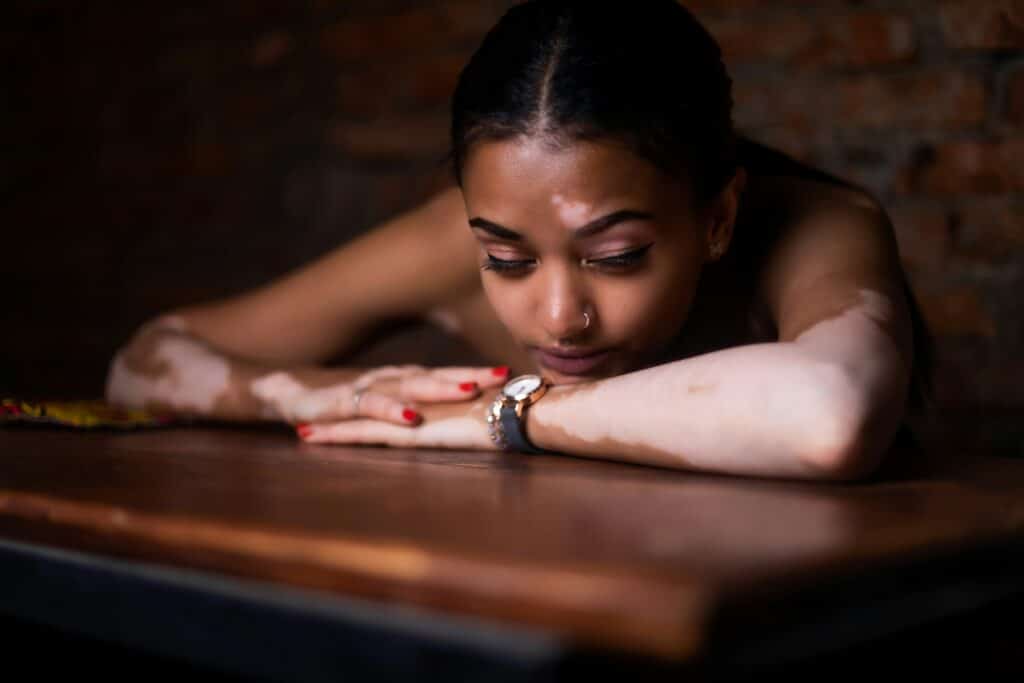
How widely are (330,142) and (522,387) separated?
5.38 ft

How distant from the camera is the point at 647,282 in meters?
1.29

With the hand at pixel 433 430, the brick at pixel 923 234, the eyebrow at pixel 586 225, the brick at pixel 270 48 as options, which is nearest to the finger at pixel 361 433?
the hand at pixel 433 430

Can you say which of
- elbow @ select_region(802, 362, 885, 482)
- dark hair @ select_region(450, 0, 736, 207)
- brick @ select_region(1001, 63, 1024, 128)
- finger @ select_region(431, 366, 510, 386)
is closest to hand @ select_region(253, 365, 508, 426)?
finger @ select_region(431, 366, 510, 386)

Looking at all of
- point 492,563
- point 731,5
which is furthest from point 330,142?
point 492,563

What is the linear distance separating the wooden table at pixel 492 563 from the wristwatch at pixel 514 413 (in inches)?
6.2

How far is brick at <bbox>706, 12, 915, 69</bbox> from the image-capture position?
2.07 meters

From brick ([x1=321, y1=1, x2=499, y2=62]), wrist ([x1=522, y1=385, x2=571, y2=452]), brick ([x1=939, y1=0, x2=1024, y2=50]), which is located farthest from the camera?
brick ([x1=321, y1=1, x2=499, y2=62])

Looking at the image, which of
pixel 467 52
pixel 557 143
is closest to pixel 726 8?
pixel 467 52

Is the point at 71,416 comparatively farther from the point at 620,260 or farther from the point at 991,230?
the point at 991,230

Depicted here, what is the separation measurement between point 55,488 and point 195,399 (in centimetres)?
73

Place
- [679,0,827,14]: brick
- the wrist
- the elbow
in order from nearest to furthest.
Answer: the elbow
the wrist
[679,0,827,14]: brick

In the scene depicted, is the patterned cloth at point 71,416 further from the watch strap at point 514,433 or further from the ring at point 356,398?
the watch strap at point 514,433

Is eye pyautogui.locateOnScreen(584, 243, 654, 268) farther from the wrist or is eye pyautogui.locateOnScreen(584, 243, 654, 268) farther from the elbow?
the elbow

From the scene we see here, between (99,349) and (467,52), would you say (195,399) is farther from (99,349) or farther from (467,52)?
(99,349)
